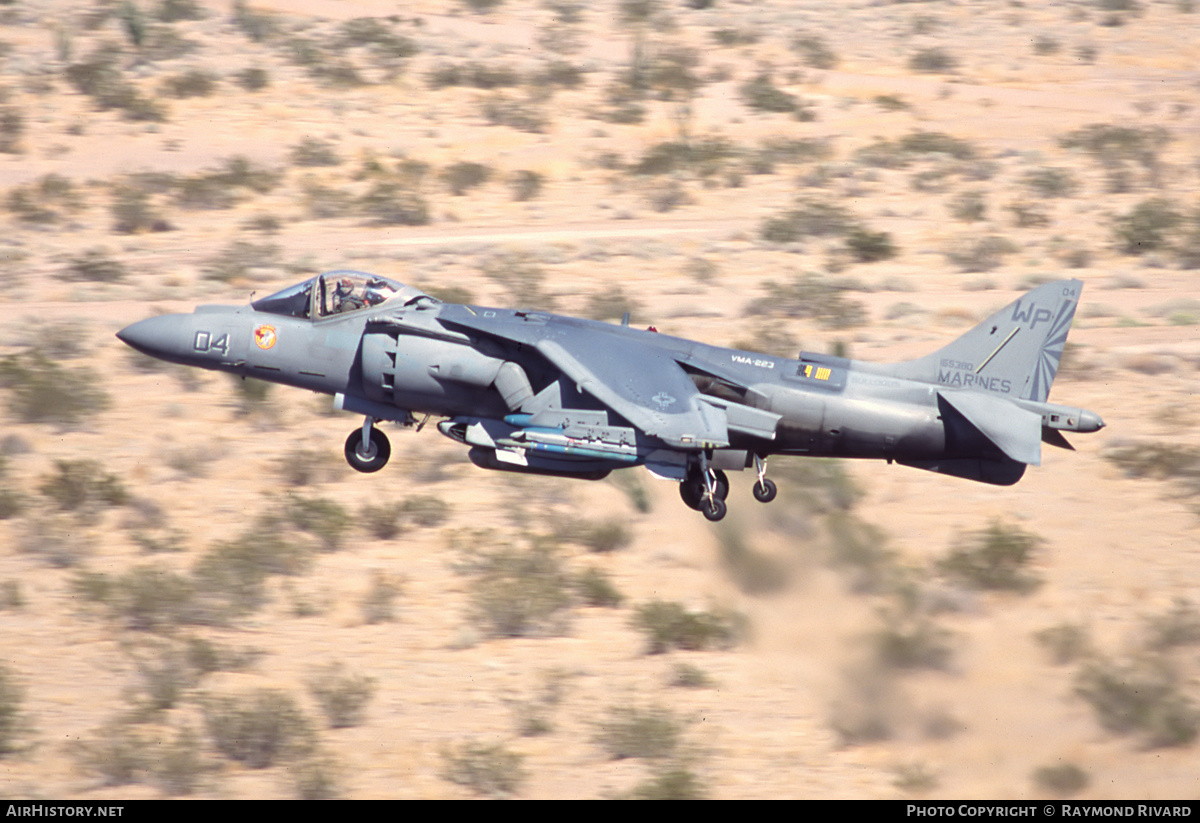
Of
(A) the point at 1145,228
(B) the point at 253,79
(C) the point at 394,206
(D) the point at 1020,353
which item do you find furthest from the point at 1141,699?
(B) the point at 253,79

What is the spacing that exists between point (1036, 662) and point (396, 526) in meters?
9.68

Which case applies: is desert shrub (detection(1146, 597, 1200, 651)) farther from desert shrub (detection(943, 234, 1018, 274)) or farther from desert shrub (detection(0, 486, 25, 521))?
desert shrub (detection(0, 486, 25, 521))

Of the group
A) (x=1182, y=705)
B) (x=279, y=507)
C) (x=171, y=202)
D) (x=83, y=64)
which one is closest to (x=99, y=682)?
(x=279, y=507)

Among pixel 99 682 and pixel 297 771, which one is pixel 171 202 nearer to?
pixel 99 682

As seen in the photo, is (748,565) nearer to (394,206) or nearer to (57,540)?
(57,540)

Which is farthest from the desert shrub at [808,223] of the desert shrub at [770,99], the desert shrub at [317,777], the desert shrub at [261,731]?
the desert shrub at [317,777]

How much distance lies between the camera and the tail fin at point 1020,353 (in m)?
18.2

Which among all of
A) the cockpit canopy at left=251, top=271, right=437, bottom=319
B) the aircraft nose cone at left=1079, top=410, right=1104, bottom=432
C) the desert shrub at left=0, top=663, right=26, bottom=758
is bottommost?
the desert shrub at left=0, top=663, right=26, bottom=758

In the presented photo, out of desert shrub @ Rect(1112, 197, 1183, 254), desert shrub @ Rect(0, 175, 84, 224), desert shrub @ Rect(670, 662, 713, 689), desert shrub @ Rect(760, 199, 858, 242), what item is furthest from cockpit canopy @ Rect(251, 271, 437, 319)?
desert shrub @ Rect(1112, 197, 1183, 254)

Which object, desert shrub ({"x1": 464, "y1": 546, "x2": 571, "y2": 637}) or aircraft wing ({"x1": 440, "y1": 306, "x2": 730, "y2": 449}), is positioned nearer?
aircraft wing ({"x1": 440, "y1": 306, "x2": 730, "y2": 449})

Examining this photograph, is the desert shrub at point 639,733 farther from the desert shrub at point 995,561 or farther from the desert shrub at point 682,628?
the desert shrub at point 995,561

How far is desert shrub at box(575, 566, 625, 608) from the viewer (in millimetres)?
19308

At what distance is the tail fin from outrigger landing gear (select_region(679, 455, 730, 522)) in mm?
3008

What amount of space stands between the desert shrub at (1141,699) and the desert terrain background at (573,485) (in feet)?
0.19
